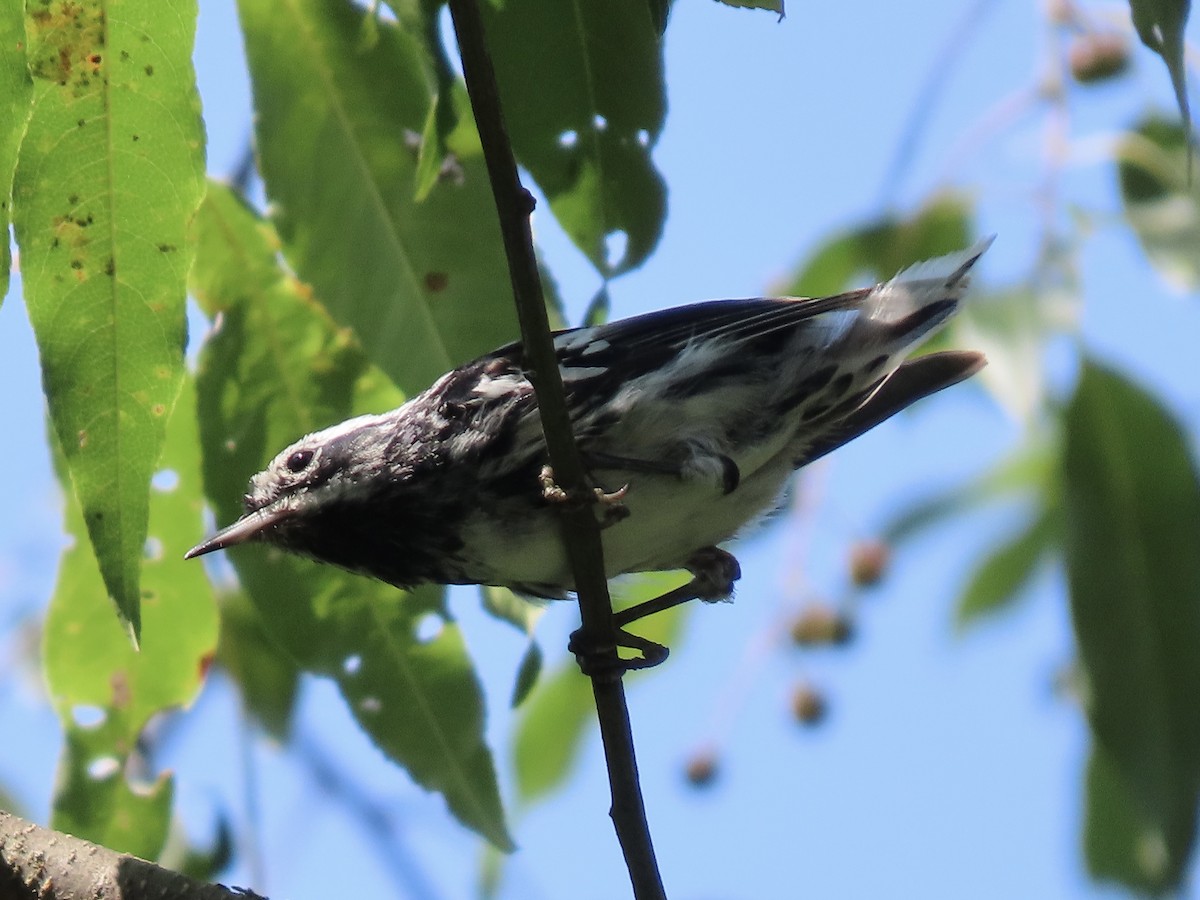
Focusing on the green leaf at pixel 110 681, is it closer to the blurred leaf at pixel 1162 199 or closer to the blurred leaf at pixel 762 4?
the blurred leaf at pixel 762 4

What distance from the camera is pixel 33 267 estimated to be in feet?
8.20

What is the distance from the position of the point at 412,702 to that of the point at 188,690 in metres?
0.52

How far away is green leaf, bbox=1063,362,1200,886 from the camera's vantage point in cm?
376

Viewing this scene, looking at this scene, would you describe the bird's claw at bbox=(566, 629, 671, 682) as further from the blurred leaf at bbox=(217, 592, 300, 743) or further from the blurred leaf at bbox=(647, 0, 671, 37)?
the blurred leaf at bbox=(647, 0, 671, 37)

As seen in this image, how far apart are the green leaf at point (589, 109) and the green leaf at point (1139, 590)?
190 cm

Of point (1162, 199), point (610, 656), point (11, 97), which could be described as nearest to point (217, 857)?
point (610, 656)

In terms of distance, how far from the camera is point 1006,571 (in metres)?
5.39

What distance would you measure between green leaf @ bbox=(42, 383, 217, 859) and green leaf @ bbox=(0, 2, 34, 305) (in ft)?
3.27

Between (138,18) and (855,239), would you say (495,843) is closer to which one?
(138,18)

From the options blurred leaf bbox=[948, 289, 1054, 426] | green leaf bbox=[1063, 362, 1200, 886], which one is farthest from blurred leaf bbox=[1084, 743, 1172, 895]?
blurred leaf bbox=[948, 289, 1054, 426]

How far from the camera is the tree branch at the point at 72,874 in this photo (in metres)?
2.37

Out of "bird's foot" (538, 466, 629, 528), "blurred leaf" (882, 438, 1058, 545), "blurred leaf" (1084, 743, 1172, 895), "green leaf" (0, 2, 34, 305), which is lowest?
"blurred leaf" (1084, 743, 1172, 895)

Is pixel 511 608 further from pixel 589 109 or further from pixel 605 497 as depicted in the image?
pixel 589 109

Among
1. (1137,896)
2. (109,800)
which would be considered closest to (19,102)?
(109,800)
